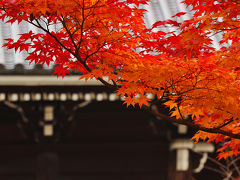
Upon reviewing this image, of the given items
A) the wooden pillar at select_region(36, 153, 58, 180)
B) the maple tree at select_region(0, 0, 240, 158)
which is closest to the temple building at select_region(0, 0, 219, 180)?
the wooden pillar at select_region(36, 153, 58, 180)

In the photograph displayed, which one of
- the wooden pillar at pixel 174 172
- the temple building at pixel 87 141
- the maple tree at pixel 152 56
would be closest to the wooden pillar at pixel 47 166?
the temple building at pixel 87 141

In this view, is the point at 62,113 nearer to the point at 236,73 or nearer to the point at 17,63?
the point at 17,63

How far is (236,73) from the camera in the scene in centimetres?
459

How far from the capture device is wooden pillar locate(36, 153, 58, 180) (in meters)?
8.34

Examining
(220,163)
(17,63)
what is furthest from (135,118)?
(17,63)

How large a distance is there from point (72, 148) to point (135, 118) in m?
1.52

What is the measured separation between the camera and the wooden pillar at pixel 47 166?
834cm

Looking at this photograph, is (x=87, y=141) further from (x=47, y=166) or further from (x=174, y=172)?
(x=174, y=172)

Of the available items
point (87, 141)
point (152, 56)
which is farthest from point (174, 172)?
point (152, 56)

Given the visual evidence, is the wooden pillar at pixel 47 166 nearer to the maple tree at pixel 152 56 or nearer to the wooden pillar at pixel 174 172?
the wooden pillar at pixel 174 172

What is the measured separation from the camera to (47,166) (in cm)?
834

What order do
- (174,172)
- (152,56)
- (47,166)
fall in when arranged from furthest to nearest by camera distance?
(174,172), (47,166), (152,56)

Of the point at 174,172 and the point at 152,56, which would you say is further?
the point at 174,172

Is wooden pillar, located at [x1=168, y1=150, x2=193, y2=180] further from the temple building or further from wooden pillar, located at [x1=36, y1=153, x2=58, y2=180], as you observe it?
wooden pillar, located at [x1=36, y1=153, x2=58, y2=180]
